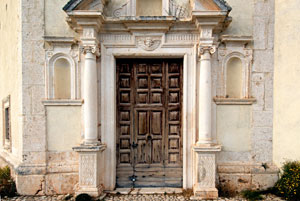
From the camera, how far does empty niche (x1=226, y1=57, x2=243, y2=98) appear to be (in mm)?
4723

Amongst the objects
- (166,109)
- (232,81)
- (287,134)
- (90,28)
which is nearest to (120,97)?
(166,109)

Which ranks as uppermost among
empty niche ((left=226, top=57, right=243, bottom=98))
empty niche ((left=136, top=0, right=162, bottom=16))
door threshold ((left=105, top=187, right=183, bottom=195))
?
empty niche ((left=136, top=0, right=162, bottom=16))

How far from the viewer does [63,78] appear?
4.71 m

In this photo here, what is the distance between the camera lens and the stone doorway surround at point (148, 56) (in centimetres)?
424

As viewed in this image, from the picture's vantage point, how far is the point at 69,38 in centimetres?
450

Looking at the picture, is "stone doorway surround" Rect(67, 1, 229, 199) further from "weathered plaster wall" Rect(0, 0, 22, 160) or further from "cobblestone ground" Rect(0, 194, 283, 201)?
"weathered plaster wall" Rect(0, 0, 22, 160)

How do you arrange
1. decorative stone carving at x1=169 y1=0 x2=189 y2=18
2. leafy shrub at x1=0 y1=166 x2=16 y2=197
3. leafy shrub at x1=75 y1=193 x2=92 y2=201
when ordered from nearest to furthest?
leafy shrub at x1=75 y1=193 x2=92 y2=201, leafy shrub at x1=0 y1=166 x2=16 y2=197, decorative stone carving at x1=169 y1=0 x2=189 y2=18

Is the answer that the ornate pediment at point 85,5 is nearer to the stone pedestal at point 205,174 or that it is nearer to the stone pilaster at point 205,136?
the stone pilaster at point 205,136

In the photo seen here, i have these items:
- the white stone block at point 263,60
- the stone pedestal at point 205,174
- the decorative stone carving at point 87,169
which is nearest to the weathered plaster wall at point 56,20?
the decorative stone carving at point 87,169

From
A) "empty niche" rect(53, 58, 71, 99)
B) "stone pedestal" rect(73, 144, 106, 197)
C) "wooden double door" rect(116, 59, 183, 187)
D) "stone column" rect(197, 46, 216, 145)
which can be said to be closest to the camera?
"stone pedestal" rect(73, 144, 106, 197)

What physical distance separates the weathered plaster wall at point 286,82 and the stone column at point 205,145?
5.02ft

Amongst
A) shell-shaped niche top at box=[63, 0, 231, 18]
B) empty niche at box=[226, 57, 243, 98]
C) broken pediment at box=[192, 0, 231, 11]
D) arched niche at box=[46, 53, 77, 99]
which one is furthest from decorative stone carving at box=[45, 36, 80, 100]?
empty niche at box=[226, 57, 243, 98]

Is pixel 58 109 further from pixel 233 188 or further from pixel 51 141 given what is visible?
pixel 233 188

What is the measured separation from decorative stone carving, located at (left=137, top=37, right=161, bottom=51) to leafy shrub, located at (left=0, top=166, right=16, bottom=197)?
13.8 feet
